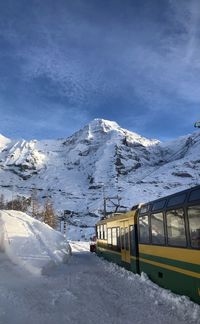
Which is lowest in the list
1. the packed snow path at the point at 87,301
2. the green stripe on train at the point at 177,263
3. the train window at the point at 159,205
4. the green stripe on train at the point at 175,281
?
the packed snow path at the point at 87,301

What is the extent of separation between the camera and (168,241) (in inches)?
461

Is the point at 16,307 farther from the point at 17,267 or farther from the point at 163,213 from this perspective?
the point at 17,267

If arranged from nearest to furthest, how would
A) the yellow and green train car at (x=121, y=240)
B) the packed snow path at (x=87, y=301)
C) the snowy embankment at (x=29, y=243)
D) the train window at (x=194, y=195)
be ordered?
the packed snow path at (x=87, y=301)
the train window at (x=194, y=195)
the yellow and green train car at (x=121, y=240)
the snowy embankment at (x=29, y=243)

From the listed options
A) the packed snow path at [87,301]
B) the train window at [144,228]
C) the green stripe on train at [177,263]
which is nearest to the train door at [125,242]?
the packed snow path at [87,301]

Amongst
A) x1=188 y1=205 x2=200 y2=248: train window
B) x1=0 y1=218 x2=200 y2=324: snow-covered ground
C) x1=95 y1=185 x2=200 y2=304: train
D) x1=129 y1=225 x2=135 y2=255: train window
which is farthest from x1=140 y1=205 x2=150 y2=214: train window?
x1=188 y1=205 x2=200 y2=248: train window

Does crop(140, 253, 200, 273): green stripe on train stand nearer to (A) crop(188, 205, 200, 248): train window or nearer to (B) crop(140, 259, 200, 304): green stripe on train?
(B) crop(140, 259, 200, 304): green stripe on train

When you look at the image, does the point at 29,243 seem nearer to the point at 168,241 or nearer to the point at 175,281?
the point at 168,241

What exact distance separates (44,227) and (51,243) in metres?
1.53

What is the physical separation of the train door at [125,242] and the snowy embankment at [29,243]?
3.44m

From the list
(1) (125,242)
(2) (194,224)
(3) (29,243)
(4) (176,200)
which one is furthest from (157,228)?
(3) (29,243)

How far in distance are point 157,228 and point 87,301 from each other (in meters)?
3.11

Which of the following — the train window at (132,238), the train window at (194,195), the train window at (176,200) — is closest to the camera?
the train window at (194,195)

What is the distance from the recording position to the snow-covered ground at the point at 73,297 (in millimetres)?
9312

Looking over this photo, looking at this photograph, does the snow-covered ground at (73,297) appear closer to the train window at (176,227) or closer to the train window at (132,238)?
the train window at (132,238)
